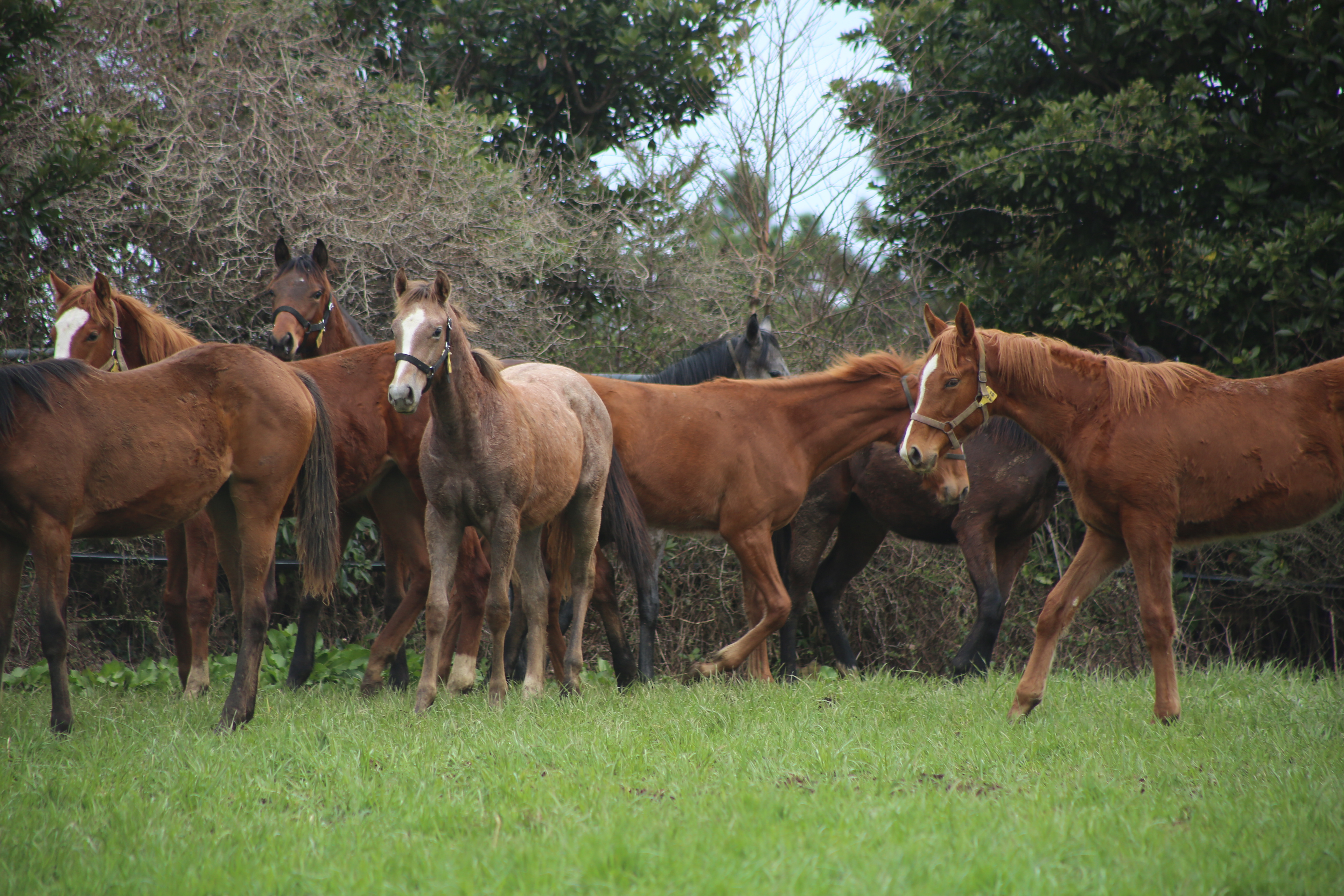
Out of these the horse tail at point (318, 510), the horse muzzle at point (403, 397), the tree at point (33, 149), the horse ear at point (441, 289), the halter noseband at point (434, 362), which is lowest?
the horse tail at point (318, 510)

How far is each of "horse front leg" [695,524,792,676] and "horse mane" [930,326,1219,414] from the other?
1.81 meters

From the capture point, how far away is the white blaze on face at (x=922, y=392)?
513 cm

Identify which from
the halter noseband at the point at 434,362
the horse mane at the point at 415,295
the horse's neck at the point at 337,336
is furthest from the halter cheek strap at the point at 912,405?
the horse's neck at the point at 337,336

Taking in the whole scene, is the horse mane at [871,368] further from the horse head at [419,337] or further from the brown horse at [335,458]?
the horse head at [419,337]

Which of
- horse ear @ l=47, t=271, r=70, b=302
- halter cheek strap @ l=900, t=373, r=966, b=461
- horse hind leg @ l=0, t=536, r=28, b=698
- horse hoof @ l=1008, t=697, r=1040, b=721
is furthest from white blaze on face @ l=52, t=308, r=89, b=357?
horse hoof @ l=1008, t=697, r=1040, b=721

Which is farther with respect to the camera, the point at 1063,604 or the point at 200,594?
the point at 200,594

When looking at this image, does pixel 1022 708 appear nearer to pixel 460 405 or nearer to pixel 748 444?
pixel 748 444

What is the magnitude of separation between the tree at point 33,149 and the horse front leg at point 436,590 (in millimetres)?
3199

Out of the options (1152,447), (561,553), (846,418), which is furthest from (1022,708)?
(561,553)

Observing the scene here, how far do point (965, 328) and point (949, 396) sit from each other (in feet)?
1.18

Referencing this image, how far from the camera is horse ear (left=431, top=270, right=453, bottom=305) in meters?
4.93

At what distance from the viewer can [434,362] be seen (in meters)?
4.77

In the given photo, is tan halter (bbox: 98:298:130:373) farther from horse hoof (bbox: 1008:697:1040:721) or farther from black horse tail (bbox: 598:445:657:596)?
horse hoof (bbox: 1008:697:1040:721)

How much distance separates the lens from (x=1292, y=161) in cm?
744
